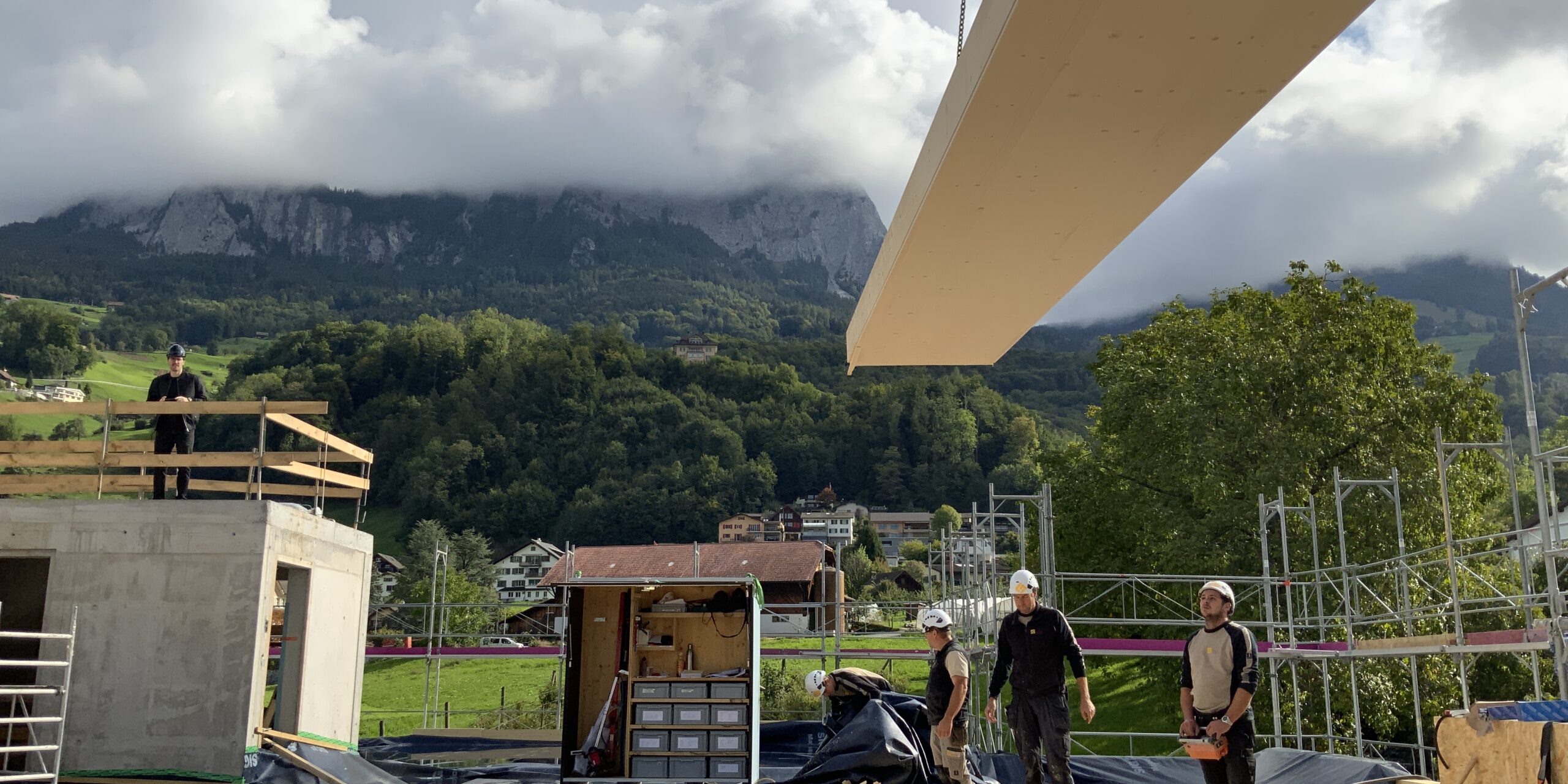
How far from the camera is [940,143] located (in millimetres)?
4746

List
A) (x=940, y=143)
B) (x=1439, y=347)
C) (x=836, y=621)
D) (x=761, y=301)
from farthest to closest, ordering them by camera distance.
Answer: (x=761, y=301) < (x=1439, y=347) < (x=836, y=621) < (x=940, y=143)

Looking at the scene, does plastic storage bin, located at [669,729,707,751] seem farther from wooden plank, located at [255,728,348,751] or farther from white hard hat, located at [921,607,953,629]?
white hard hat, located at [921,607,953,629]

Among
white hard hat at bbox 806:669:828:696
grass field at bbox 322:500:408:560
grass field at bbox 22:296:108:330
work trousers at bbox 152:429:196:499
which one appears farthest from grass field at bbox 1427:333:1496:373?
grass field at bbox 22:296:108:330

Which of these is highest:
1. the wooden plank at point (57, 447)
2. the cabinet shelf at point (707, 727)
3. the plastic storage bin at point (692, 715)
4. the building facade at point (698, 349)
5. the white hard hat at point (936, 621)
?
the building facade at point (698, 349)

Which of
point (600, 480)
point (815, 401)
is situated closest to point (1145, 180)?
point (600, 480)

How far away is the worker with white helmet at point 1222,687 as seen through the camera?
581 centimetres

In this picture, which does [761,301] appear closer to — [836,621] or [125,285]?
[125,285]

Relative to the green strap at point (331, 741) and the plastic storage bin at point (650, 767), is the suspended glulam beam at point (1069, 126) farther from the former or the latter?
the green strap at point (331, 741)

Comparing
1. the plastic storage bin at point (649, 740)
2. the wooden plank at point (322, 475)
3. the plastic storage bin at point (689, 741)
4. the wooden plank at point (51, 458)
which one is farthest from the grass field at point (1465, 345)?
the wooden plank at point (51, 458)

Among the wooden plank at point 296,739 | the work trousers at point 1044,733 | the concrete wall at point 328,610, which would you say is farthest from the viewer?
the concrete wall at point 328,610

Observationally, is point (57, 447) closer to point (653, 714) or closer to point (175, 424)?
point (175, 424)

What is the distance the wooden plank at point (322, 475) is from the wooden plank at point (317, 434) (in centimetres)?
21

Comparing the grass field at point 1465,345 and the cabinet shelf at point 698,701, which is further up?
the grass field at point 1465,345

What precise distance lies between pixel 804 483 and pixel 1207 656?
9371 centimetres
